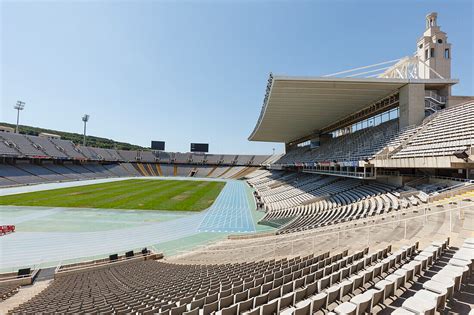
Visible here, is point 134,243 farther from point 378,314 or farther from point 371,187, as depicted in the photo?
point 371,187

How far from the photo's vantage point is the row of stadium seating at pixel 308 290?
14.1ft

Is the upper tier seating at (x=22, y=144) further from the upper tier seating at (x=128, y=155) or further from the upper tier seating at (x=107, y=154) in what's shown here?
the upper tier seating at (x=128, y=155)

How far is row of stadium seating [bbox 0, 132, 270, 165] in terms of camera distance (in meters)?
53.3

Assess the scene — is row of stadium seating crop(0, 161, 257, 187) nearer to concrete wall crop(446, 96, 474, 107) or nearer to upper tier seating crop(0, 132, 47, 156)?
upper tier seating crop(0, 132, 47, 156)

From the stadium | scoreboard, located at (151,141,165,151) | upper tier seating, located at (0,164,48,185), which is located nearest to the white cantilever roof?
the stadium

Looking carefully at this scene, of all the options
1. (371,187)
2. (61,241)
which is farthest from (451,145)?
(61,241)

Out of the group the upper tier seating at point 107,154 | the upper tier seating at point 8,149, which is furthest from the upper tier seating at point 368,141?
the upper tier seating at point 107,154

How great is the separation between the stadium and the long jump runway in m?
0.15

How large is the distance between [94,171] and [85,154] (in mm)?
A: 6611

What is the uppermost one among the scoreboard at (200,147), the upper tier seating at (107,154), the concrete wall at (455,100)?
the scoreboard at (200,147)

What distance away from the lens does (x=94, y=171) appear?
6756 centimetres

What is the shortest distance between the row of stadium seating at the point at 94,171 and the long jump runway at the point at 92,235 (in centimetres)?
2696

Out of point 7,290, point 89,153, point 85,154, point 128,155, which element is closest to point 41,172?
point 85,154

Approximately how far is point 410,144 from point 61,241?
86.2 ft
